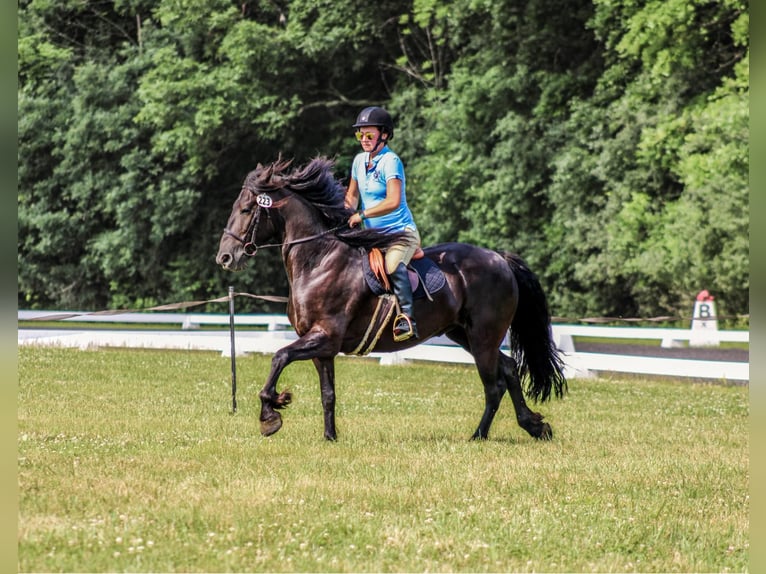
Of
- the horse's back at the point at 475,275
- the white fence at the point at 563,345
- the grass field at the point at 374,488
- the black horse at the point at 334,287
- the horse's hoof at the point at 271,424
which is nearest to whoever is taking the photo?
the grass field at the point at 374,488

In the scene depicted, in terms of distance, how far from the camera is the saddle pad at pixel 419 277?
10.6m

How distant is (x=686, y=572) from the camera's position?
20.3 feet

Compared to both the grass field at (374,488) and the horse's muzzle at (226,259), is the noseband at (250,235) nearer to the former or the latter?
the horse's muzzle at (226,259)

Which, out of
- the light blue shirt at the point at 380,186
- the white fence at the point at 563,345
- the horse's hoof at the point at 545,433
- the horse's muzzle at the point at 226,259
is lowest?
the white fence at the point at 563,345

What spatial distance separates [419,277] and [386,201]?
3.03 feet

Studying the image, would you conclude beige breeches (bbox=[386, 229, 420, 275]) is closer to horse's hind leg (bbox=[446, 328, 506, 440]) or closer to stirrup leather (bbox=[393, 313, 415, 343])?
stirrup leather (bbox=[393, 313, 415, 343])

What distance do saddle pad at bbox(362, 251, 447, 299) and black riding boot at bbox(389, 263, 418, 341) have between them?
0.47ft

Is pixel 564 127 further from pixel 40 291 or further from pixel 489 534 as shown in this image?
pixel 489 534

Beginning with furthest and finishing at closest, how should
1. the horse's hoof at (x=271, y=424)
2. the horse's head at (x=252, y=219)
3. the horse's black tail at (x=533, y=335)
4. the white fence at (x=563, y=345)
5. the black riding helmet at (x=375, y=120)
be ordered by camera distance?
the white fence at (x=563, y=345) < the horse's black tail at (x=533, y=335) < the horse's head at (x=252, y=219) < the black riding helmet at (x=375, y=120) < the horse's hoof at (x=271, y=424)

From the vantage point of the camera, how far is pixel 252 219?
10.8 metres

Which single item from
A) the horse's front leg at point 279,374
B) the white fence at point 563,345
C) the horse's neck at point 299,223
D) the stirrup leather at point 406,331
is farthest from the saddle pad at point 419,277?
the white fence at point 563,345

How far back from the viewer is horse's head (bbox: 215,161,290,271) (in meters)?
10.7

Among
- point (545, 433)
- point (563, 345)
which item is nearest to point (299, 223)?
point (545, 433)

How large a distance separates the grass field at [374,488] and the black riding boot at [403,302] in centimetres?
110
